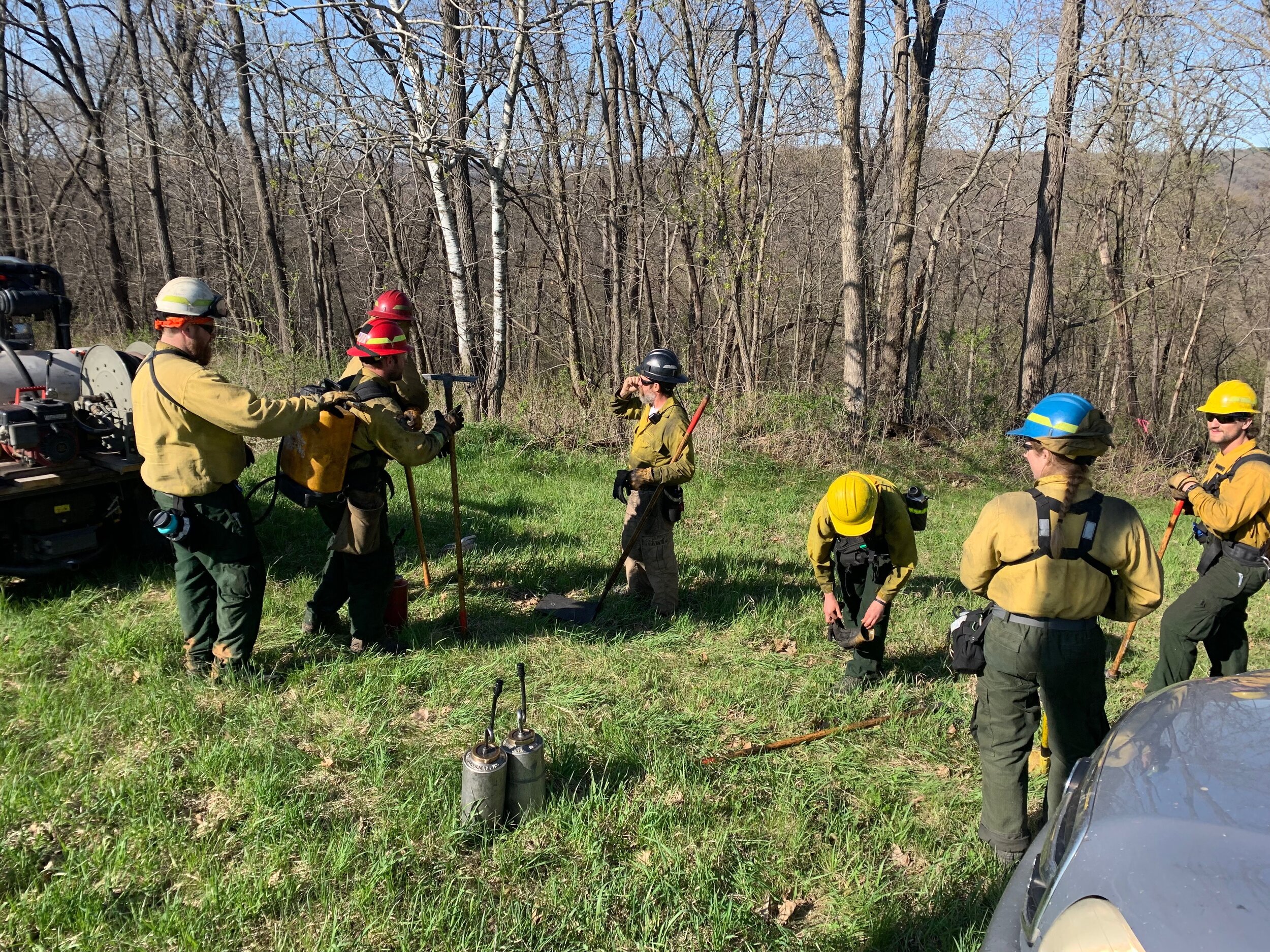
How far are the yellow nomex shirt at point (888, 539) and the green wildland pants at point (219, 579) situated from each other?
3.12m

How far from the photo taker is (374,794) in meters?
3.43

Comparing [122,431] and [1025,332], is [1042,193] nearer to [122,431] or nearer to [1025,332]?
[1025,332]

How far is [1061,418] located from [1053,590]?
68 centimetres

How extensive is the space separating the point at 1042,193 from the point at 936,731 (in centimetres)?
1270

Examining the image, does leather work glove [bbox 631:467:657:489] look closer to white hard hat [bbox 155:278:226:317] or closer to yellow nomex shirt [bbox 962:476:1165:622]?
yellow nomex shirt [bbox 962:476:1165:622]

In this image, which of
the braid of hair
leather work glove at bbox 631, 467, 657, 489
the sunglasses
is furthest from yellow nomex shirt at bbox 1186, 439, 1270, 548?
leather work glove at bbox 631, 467, 657, 489

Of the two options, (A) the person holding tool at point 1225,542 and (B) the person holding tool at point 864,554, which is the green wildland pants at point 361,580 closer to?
(B) the person holding tool at point 864,554

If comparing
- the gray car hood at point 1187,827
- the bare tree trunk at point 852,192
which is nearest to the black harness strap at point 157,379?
the gray car hood at point 1187,827

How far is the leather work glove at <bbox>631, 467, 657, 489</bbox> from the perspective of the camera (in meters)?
5.42

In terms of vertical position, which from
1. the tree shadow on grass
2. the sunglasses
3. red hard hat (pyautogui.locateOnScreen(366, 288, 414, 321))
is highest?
red hard hat (pyautogui.locateOnScreen(366, 288, 414, 321))

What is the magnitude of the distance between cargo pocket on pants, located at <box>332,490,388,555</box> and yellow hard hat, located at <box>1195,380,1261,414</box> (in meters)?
4.87

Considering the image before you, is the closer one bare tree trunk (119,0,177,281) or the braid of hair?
the braid of hair

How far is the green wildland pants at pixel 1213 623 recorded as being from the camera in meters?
4.31

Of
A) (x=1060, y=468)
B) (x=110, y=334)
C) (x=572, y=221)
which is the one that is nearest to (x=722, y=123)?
(x=572, y=221)
